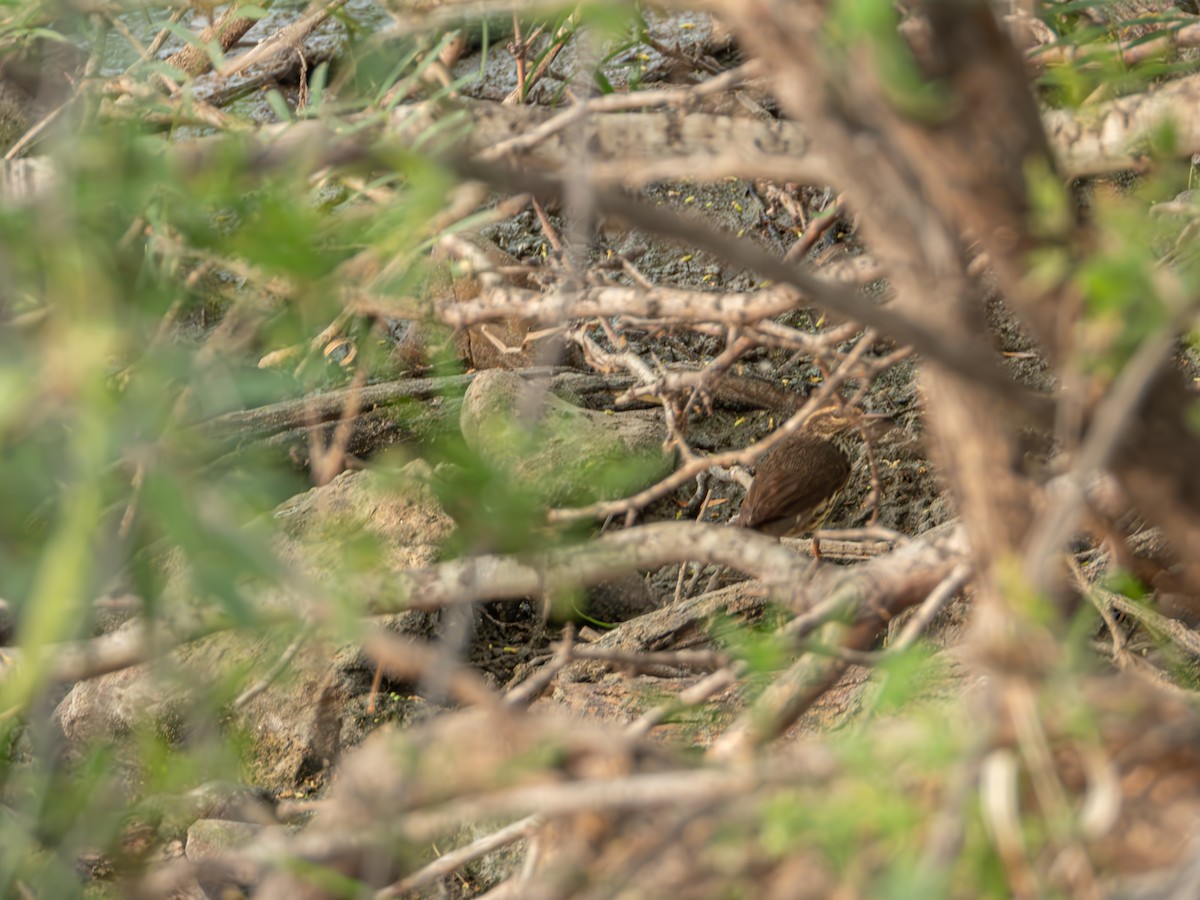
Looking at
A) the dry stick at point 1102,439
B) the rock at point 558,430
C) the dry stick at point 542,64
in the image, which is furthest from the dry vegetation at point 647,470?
the rock at point 558,430

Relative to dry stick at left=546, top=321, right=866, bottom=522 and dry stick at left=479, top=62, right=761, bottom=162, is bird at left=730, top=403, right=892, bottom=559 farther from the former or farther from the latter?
dry stick at left=479, top=62, right=761, bottom=162

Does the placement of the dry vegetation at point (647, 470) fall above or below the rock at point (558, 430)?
above

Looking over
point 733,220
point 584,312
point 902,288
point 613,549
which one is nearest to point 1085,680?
point 902,288

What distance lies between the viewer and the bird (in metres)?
2.85

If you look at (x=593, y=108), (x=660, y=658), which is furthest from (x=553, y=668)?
(x=593, y=108)

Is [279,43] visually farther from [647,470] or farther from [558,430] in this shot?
[558,430]

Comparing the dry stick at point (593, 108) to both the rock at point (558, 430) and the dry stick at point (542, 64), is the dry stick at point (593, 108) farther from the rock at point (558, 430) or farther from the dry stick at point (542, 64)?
the rock at point (558, 430)

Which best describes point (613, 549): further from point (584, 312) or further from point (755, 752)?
point (584, 312)

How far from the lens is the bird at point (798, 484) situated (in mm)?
2852

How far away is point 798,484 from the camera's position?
9.47 feet

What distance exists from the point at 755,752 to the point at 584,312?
78 centimetres

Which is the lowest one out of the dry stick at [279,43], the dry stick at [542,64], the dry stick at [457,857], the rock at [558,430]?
the rock at [558,430]

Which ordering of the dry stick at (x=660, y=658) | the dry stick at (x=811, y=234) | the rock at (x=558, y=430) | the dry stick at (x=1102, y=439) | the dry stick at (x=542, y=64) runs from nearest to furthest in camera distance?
1. the dry stick at (x=1102, y=439)
2. the dry stick at (x=660, y=658)
3. the dry stick at (x=811, y=234)
4. the dry stick at (x=542, y=64)
5. the rock at (x=558, y=430)

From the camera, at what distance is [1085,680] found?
0.67 metres
